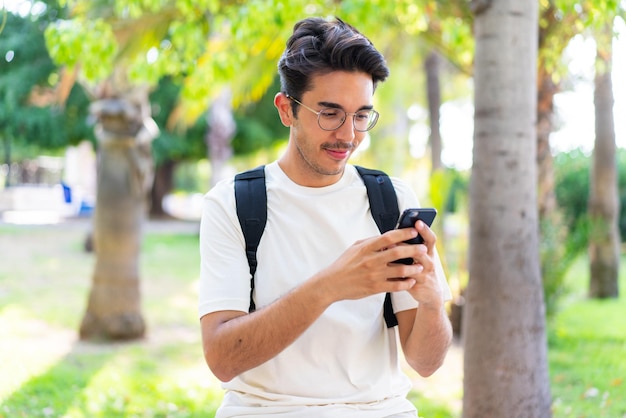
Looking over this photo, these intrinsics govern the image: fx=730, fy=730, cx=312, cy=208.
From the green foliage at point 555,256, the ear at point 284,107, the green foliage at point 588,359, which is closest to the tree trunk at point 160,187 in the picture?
the green foliage at point 588,359

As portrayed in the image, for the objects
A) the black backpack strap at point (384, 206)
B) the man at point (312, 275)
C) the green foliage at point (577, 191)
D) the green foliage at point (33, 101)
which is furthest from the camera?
the green foliage at point (577, 191)

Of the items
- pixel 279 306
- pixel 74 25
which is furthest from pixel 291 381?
pixel 74 25

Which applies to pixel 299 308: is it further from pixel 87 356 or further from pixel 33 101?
pixel 33 101

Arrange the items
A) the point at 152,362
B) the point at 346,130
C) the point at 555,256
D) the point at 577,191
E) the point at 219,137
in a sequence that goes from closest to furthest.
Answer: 1. the point at 346,130
2. the point at 152,362
3. the point at 555,256
4. the point at 219,137
5. the point at 577,191

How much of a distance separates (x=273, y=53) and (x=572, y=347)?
4.71 metres

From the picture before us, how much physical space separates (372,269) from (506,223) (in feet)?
7.03

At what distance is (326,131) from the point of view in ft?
8.09

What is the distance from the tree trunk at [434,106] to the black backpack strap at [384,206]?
10424mm

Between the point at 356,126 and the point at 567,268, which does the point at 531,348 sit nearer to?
the point at 356,126

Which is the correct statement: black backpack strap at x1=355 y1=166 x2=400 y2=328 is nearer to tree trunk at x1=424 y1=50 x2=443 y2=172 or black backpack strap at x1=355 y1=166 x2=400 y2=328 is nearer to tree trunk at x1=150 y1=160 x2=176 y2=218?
tree trunk at x1=424 y1=50 x2=443 y2=172

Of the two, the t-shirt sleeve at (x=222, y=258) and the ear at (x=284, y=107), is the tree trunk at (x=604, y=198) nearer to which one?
the ear at (x=284, y=107)

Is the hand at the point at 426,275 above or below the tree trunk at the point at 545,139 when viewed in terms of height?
below

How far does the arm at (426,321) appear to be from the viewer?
218 centimetres

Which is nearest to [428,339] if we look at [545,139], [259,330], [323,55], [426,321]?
[426,321]
